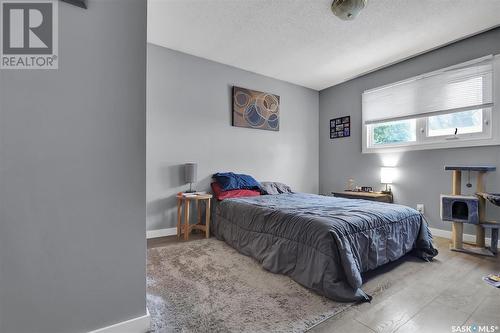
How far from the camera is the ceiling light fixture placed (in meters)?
2.08

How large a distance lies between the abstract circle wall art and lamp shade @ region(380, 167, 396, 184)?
191 centimetres

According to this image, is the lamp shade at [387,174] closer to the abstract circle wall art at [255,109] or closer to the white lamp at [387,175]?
the white lamp at [387,175]

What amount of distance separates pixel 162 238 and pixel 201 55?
2673 mm

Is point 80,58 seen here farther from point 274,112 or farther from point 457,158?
point 457,158

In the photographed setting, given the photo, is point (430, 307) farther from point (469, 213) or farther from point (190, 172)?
point (190, 172)

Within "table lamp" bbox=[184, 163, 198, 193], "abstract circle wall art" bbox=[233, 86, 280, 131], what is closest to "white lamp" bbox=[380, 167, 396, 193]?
"abstract circle wall art" bbox=[233, 86, 280, 131]

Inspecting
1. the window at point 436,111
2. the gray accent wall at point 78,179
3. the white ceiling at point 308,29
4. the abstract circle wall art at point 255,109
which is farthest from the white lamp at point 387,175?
the gray accent wall at point 78,179

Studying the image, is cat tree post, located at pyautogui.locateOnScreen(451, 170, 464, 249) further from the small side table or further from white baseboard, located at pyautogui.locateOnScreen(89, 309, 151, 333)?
white baseboard, located at pyautogui.locateOnScreen(89, 309, 151, 333)

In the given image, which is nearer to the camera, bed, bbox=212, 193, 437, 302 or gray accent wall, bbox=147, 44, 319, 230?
bed, bbox=212, 193, 437, 302

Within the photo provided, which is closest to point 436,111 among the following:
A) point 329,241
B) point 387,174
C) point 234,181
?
point 387,174

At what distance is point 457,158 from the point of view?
2.95m

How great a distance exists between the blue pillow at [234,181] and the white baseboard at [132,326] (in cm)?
206

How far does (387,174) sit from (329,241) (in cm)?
260

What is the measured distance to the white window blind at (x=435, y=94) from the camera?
9.05ft
